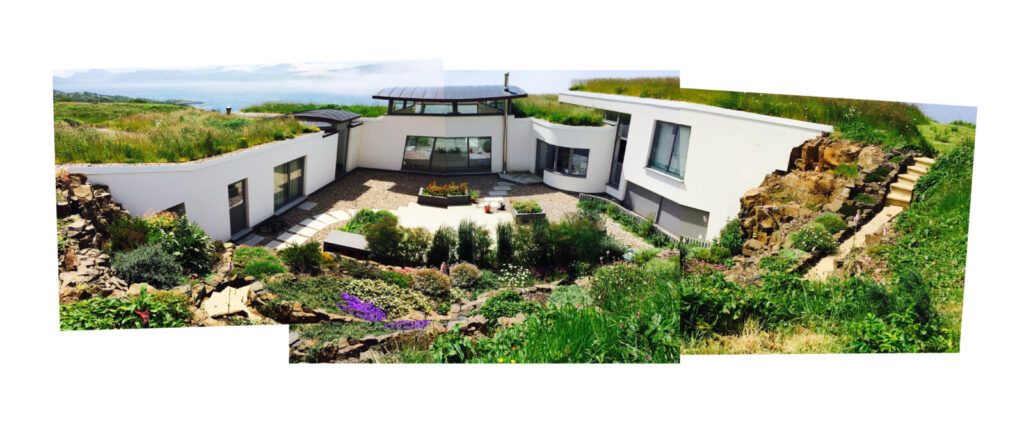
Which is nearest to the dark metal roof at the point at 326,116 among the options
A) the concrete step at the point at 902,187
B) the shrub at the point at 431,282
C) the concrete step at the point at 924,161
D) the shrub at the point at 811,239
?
the shrub at the point at 431,282

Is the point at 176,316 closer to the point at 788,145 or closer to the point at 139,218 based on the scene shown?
the point at 139,218

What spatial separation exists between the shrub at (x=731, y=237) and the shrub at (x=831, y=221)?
957 millimetres

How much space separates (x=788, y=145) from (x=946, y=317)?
2524 millimetres

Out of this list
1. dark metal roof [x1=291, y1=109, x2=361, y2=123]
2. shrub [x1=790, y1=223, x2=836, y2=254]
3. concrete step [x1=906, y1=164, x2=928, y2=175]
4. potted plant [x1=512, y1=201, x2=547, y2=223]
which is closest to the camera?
dark metal roof [x1=291, y1=109, x2=361, y2=123]

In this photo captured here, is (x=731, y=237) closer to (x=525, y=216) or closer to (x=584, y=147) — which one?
(x=584, y=147)

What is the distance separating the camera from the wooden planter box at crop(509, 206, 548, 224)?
20.6 ft

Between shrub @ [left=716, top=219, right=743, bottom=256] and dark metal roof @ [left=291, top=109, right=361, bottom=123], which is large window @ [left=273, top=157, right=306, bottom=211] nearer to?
dark metal roof @ [left=291, top=109, right=361, bottom=123]

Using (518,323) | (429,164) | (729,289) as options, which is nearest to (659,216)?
(729,289)

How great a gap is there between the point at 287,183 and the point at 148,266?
1555 mm

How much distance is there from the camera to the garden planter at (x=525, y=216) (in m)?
6.29

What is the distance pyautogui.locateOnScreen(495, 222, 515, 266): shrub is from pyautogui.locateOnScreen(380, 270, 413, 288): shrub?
988 millimetres

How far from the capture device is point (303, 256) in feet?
19.6

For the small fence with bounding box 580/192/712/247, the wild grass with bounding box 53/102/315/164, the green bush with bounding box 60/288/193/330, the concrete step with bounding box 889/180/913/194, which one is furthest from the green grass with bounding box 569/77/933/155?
the green bush with bounding box 60/288/193/330

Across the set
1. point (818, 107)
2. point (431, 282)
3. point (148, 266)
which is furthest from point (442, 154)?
point (818, 107)
